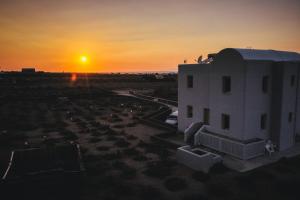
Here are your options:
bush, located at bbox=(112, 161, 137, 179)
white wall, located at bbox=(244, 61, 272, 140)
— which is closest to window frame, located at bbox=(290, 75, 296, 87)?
white wall, located at bbox=(244, 61, 272, 140)

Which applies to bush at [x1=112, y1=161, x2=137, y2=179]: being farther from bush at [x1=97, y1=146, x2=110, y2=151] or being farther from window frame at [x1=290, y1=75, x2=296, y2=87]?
window frame at [x1=290, y1=75, x2=296, y2=87]

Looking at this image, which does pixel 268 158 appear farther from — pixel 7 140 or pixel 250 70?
pixel 7 140

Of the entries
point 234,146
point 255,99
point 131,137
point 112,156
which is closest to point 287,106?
point 255,99

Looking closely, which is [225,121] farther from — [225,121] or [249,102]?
[249,102]

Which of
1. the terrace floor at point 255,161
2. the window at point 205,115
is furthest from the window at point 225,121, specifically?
the terrace floor at point 255,161

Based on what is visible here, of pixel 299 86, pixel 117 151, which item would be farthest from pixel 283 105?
pixel 117 151

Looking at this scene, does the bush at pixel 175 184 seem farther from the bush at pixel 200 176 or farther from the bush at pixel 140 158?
the bush at pixel 140 158
